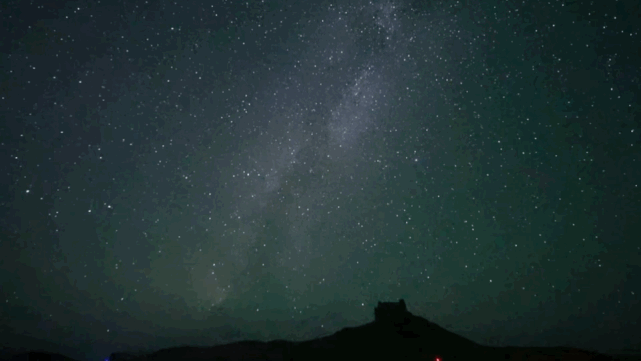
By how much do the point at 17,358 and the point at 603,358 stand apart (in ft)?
382

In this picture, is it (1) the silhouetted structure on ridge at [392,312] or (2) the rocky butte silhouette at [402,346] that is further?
(1) the silhouetted structure on ridge at [392,312]

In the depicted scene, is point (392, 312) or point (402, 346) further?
point (392, 312)

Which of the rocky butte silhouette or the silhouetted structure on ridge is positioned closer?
the rocky butte silhouette

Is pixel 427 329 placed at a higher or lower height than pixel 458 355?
higher

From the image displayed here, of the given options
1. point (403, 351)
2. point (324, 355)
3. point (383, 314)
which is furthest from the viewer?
point (324, 355)

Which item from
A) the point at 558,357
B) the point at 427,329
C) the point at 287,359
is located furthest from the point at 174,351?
the point at 558,357

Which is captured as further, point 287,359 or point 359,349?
point 287,359

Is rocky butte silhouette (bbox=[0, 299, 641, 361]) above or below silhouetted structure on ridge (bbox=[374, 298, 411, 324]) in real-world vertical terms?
below

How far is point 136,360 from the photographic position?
236 feet

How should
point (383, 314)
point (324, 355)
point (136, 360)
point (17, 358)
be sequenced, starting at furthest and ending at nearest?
point (17, 358) < point (136, 360) < point (324, 355) < point (383, 314)

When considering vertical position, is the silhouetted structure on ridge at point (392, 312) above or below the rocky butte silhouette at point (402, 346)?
above

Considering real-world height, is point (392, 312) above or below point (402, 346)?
above

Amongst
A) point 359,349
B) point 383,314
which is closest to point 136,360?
point 359,349

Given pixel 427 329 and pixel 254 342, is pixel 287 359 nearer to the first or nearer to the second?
pixel 427 329
